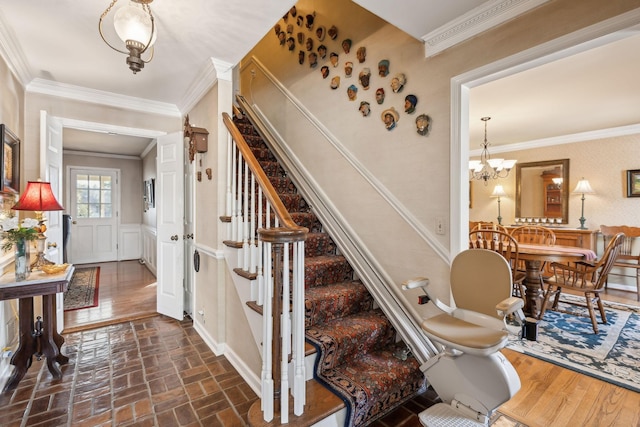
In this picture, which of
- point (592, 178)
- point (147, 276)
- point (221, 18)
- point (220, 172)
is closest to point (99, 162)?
point (147, 276)

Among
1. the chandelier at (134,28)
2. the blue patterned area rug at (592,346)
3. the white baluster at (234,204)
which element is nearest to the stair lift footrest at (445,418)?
the blue patterned area rug at (592,346)

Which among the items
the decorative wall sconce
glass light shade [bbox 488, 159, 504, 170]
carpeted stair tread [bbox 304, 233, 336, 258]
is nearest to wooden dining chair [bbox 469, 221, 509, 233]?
glass light shade [bbox 488, 159, 504, 170]

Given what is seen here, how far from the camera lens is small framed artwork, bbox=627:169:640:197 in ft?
15.7

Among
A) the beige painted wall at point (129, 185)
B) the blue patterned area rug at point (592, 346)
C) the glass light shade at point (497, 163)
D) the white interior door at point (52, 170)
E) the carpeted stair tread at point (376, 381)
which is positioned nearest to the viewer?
the carpeted stair tread at point (376, 381)

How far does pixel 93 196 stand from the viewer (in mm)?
7191

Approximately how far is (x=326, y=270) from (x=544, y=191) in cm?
545

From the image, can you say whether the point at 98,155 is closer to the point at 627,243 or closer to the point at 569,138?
the point at 569,138

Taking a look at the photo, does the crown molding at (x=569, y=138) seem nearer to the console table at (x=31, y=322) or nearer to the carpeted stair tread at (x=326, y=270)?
the carpeted stair tread at (x=326, y=270)

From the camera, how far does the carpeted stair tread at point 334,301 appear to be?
2.19 meters

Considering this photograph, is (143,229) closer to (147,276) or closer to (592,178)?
(147,276)

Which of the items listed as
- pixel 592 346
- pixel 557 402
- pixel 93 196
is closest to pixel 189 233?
pixel 557 402

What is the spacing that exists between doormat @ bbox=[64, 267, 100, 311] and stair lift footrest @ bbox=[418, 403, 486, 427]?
168 inches

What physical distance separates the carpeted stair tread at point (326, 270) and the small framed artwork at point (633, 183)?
5.22 meters

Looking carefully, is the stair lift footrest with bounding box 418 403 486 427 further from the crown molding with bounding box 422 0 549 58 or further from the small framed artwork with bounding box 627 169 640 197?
the small framed artwork with bounding box 627 169 640 197
